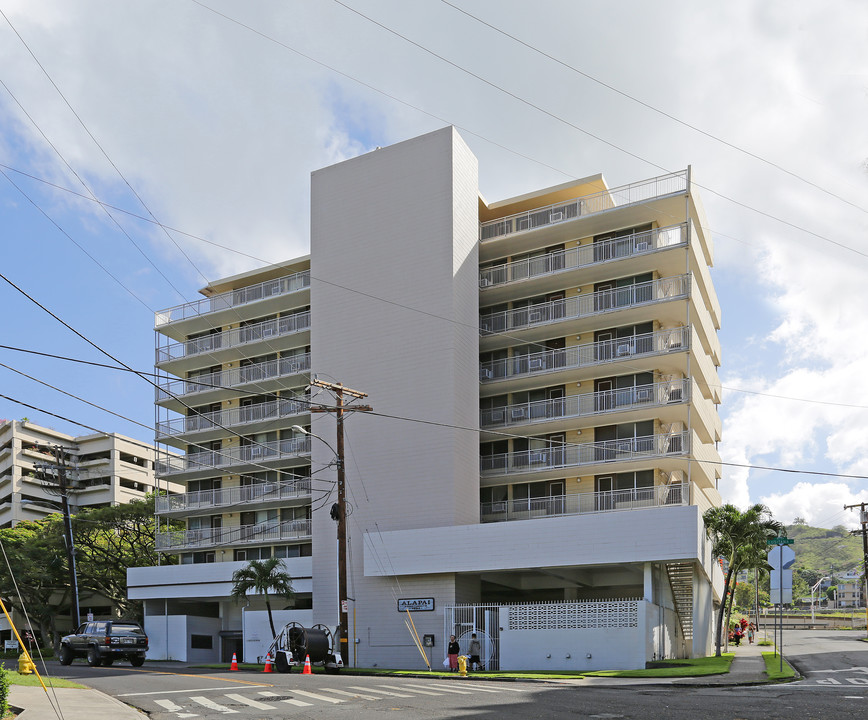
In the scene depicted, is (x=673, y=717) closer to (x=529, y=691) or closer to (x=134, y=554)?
(x=529, y=691)

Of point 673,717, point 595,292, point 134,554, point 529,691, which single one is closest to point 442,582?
point 595,292

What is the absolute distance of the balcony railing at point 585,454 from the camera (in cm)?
4178

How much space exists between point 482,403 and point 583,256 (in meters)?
9.28

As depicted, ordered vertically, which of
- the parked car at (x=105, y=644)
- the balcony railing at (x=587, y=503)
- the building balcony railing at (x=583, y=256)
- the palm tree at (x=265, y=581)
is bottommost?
the parked car at (x=105, y=644)

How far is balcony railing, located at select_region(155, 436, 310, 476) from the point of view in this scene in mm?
52031

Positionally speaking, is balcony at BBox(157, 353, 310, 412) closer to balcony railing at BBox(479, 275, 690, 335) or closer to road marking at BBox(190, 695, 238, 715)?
balcony railing at BBox(479, 275, 690, 335)

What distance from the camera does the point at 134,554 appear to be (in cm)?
6800

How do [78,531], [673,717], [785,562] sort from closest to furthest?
1. [673,717]
2. [785,562]
3. [78,531]

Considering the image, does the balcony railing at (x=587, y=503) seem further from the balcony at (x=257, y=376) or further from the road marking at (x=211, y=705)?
the road marking at (x=211, y=705)

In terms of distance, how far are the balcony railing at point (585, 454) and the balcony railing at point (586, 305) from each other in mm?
6191

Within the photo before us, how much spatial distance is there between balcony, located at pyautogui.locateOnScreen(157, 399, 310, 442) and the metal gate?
653 inches

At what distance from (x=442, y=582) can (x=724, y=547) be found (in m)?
14.3

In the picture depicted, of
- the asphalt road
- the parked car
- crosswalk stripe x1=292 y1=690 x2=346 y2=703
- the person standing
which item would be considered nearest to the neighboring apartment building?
the person standing

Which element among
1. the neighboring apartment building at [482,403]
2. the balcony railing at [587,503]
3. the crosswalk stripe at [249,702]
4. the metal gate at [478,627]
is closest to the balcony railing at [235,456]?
the neighboring apartment building at [482,403]
